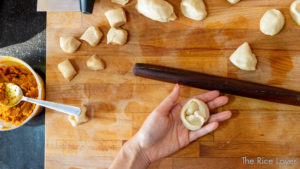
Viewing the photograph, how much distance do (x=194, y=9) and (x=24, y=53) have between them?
1.18 m

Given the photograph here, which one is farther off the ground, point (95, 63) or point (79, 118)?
point (95, 63)

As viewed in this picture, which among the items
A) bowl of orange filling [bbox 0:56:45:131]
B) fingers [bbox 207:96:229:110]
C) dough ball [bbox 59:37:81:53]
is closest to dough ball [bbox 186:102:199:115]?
fingers [bbox 207:96:229:110]

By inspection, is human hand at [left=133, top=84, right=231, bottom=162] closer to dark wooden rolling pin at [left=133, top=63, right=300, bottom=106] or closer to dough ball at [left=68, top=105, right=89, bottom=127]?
dark wooden rolling pin at [left=133, top=63, right=300, bottom=106]

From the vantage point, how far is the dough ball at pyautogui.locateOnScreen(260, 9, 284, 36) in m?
1.45

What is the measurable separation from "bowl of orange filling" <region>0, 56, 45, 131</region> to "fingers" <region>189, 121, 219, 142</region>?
3.05ft

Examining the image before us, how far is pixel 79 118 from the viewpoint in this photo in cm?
146

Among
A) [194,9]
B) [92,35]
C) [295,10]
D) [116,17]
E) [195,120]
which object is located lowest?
[195,120]

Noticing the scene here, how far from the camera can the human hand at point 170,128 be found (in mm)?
1371

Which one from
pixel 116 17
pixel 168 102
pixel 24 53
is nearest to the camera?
pixel 168 102

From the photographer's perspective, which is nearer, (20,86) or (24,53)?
(20,86)

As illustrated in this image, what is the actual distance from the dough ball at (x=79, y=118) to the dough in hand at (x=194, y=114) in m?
0.59

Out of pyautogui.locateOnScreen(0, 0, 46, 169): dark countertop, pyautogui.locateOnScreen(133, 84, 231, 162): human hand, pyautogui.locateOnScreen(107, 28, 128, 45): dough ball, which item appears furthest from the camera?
pyautogui.locateOnScreen(0, 0, 46, 169): dark countertop

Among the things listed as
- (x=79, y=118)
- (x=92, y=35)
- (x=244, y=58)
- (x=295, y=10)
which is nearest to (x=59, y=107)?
(x=79, y=118)

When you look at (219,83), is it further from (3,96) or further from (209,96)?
(3,96)
